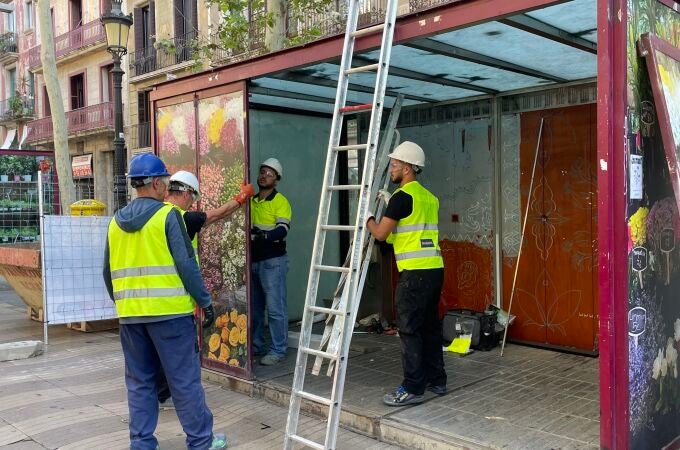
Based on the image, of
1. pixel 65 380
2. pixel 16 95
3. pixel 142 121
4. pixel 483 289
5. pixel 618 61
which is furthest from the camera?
pixel 16 95

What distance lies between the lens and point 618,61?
323 centimetres

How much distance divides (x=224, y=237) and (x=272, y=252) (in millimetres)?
560

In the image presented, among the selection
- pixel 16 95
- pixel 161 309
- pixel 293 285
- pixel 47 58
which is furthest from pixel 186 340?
pixel 16 95

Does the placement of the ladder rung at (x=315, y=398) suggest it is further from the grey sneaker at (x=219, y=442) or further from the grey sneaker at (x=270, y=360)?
the grey sneaker at (x=270, y=360)

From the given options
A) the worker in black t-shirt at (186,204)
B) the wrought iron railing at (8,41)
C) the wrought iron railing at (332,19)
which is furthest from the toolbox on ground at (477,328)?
the wrought iron railing at (8,41)

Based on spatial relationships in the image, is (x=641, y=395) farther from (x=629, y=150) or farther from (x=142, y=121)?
(x=142, y=121)

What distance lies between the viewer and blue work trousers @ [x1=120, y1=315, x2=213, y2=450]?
3.82 metres

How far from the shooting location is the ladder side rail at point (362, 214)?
12.4 ft

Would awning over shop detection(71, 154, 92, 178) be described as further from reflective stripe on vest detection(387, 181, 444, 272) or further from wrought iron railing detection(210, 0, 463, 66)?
reflective stripe on vest detection(387, 181, 444, 272)


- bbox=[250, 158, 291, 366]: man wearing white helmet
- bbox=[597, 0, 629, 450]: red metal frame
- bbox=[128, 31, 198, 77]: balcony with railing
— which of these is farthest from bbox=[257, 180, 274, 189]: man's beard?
bbox=[128, 31, 198, 77]: balcony with railing

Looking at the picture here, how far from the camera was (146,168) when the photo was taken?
3928 millimetres

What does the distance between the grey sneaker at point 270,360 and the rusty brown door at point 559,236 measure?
2.47 meters

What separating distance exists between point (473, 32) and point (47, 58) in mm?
8470

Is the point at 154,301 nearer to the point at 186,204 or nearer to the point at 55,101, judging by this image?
the point at 186,204
